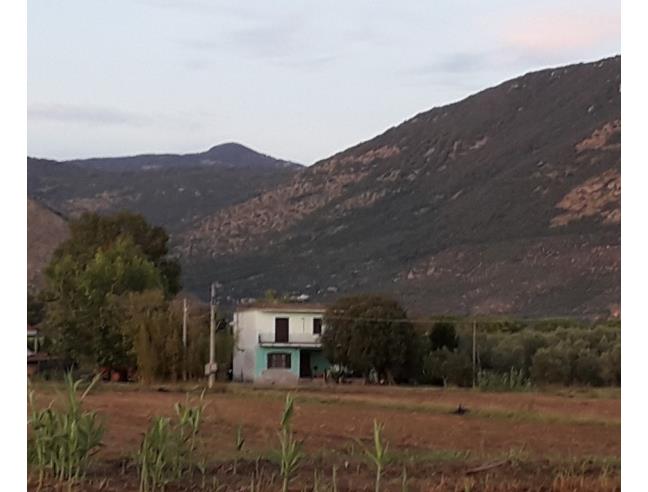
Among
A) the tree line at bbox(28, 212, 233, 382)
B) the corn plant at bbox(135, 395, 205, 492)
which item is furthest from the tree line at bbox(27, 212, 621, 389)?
the corn plant at bbox(135, 395, 205, 492)

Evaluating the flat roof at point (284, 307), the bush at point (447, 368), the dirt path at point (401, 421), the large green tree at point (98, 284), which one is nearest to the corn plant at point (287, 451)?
the dirt path at point (401, 421)

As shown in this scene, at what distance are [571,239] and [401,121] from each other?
164cm

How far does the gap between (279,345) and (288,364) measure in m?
0.08

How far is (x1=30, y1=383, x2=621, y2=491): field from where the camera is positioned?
10.0 feet

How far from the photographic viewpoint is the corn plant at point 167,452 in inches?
113

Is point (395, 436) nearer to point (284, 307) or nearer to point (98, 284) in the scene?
point (284, 307)

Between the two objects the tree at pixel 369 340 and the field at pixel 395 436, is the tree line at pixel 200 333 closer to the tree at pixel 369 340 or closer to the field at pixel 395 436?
the tree at pixel 369 340

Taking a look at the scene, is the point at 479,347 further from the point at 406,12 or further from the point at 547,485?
the point at 406,12

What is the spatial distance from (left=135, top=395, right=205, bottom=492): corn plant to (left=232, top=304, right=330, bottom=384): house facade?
2.83 feet

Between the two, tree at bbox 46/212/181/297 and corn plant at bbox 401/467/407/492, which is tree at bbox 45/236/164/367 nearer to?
tree at bbox 46/212/181/297

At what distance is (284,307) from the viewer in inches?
169

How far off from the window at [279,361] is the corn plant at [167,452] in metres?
0.84
